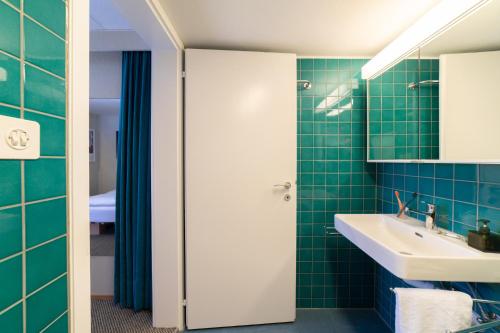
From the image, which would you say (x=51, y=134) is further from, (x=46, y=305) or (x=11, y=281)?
(x=46, y=305)

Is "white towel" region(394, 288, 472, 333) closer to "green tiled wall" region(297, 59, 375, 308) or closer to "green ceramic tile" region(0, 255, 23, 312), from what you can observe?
"green tiled wall" region(297, 59, 375, 308)

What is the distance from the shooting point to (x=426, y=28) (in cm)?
135

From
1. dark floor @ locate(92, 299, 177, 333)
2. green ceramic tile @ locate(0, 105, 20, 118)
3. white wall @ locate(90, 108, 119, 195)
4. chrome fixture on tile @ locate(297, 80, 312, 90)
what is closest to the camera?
green ceramic tile @ locate(0, 105, 20, 118)

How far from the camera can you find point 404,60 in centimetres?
158

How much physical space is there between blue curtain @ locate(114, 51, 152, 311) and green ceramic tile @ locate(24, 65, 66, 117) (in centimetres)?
133

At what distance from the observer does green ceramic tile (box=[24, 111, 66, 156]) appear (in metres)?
0.67

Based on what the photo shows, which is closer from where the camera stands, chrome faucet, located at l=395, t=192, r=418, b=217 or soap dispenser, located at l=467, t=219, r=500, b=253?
soap dispenser, located at l=467, t=219, r=500, b=253

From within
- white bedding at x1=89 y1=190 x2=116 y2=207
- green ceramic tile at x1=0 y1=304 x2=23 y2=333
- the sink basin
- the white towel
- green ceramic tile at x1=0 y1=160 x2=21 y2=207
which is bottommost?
the white towel

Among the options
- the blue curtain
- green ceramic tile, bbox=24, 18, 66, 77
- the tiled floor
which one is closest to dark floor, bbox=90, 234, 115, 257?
the blue curtain

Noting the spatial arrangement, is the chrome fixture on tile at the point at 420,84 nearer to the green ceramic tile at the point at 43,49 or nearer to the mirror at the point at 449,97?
the mirror at the point at 449,97

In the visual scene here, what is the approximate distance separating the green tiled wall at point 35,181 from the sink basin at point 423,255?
1.33 m

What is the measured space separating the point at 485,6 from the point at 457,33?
0.16m

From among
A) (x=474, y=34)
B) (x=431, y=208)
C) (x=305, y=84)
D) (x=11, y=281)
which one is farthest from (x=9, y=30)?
(x=431, y=208)

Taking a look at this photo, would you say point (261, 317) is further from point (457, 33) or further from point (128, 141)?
point (457, 33)
